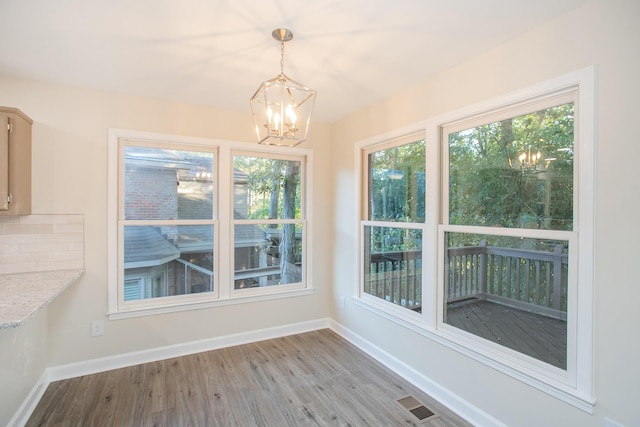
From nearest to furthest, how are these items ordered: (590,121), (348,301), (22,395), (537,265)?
1. (590,121)
2. (537,265)
3. (22,395)
4. (348,301)

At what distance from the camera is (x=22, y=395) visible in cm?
222

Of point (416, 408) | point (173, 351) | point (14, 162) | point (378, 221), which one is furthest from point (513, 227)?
point (14, 162)

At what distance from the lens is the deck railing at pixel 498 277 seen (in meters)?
1.91

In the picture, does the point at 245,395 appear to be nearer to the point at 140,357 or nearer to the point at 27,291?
the point at 140,357

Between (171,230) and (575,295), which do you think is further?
(171,230)

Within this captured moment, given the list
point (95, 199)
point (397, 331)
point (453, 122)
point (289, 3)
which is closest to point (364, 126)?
point (453, 122)

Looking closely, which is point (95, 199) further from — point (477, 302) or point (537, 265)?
point (537, 265)

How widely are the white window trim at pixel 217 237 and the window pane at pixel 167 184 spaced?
10cm

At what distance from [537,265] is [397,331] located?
138 cm

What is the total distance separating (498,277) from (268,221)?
2408 mm

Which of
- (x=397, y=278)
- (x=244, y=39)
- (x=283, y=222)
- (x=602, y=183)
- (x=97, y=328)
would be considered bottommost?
(x=97, y=328)

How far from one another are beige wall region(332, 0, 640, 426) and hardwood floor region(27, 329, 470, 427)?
0.41m

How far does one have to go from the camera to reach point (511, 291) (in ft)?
7.09

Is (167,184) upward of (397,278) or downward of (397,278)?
upward
